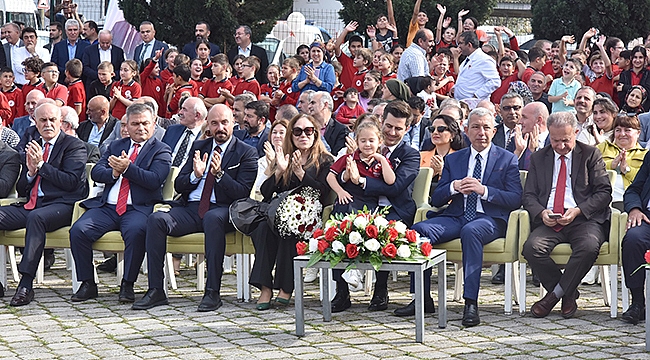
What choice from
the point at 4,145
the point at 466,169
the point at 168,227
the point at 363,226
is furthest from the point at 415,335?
the point at 4,145

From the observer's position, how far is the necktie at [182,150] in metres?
10.5

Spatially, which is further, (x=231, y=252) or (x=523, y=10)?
(x=523, y=10)

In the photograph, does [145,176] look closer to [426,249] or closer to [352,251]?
[352,251]

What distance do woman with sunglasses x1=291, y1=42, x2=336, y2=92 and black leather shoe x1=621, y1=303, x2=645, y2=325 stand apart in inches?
235

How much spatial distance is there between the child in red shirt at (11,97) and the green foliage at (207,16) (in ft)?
13.5

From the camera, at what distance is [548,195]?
8.39 meters

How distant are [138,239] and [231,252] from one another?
77 centimetres

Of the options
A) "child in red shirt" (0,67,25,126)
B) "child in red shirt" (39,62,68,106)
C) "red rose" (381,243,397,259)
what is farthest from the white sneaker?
"child in red shirt" (0,67,25,126)

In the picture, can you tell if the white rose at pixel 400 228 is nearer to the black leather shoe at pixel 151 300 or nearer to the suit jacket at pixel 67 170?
the black leather shoe at pixel 151 300

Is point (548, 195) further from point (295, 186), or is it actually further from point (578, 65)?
point (578, 65)

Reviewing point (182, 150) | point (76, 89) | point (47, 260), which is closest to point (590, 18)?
point (76, 89)

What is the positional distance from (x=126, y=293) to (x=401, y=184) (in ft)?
7.91

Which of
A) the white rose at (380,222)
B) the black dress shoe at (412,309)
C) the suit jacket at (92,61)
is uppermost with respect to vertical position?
the suit jacket at (92,61)

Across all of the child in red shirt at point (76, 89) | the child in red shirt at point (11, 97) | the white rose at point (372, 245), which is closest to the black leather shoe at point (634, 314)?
the white rose at point (372, 245)
